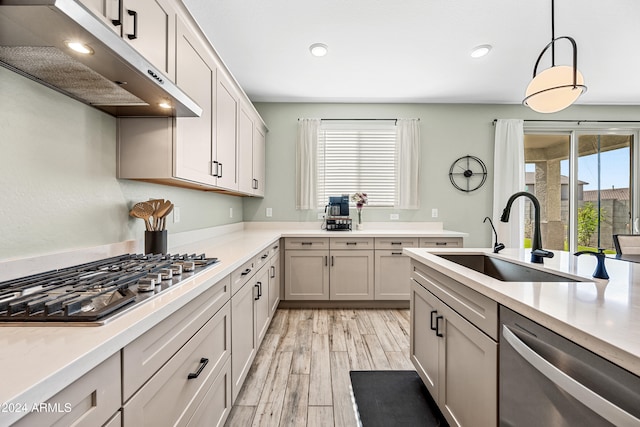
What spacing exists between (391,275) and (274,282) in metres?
1.32

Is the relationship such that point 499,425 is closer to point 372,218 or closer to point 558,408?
point 558,408

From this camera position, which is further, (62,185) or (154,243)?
(154,243)

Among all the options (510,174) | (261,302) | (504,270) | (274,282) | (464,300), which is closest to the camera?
(464,300)

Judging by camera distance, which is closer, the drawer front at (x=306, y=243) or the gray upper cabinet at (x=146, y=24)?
the gray upper cabinet at (x=146, y=24)

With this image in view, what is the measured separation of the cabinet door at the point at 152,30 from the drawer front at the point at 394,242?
250 cm

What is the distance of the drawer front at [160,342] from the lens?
0.67 meters

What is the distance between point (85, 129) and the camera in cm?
130

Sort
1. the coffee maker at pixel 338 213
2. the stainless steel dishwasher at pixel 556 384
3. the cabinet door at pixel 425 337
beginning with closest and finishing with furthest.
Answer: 1. the stainless steel dishwasher at pixel 556 384
2. the cabinet door at pixel 425 337
3. the coffee maker at pixel 338 213

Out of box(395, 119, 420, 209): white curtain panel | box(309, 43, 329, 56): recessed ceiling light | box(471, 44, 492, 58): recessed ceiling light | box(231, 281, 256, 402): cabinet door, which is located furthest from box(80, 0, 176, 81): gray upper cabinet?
box(395, 119, 420, 209): white curtain panel

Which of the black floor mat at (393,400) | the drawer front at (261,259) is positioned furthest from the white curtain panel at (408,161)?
the black floor mat at (393,400)

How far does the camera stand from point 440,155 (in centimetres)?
377

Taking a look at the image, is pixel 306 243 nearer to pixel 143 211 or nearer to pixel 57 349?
pixel 143 211

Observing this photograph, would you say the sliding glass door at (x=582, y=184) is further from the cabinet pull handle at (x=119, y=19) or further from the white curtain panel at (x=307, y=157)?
the cabinet pull handle at (x=119, y=19)

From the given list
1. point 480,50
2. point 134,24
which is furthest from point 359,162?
point 134,24
